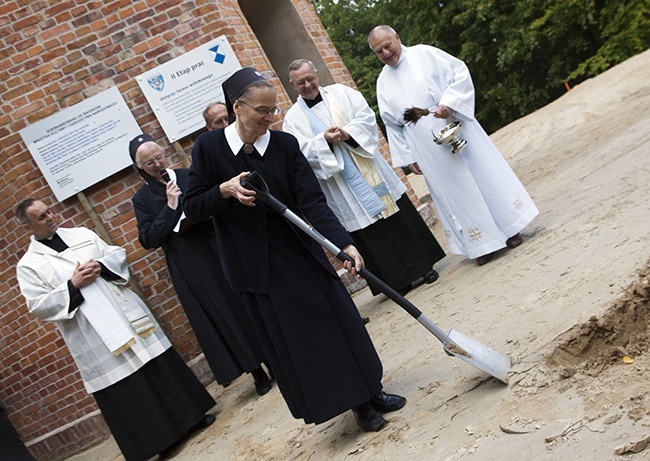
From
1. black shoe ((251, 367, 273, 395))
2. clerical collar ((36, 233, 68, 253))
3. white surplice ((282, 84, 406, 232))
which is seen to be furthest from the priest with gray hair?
white surplice ((282, 84, 406, 232))

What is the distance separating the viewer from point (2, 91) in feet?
23.1

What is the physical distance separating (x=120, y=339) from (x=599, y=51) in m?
16.8

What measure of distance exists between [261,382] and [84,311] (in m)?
1.49

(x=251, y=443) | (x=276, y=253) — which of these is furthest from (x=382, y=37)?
(x=251, y=443)

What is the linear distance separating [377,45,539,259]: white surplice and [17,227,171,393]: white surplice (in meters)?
2.64

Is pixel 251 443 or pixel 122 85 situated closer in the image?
pixel 251 443

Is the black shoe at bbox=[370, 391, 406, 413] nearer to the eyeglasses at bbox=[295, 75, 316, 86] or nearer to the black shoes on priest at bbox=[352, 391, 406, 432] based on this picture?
the black shoes on priest at bbox=[352, 391, 406, 432]

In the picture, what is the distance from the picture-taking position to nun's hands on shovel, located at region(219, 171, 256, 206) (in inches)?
141

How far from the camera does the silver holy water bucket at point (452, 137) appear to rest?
19.7 feet

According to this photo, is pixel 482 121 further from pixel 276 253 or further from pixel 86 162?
pixel 276 253

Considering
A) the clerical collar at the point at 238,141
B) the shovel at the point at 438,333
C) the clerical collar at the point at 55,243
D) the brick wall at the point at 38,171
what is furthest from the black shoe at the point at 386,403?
the brick wall at the point at 38,171

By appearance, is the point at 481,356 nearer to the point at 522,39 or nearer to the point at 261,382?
the point at 261,382

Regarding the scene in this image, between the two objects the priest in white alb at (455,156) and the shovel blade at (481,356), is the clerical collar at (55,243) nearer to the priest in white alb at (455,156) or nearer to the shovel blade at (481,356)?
the priest in white alb at (455,156)

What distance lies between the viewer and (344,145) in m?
6.42
